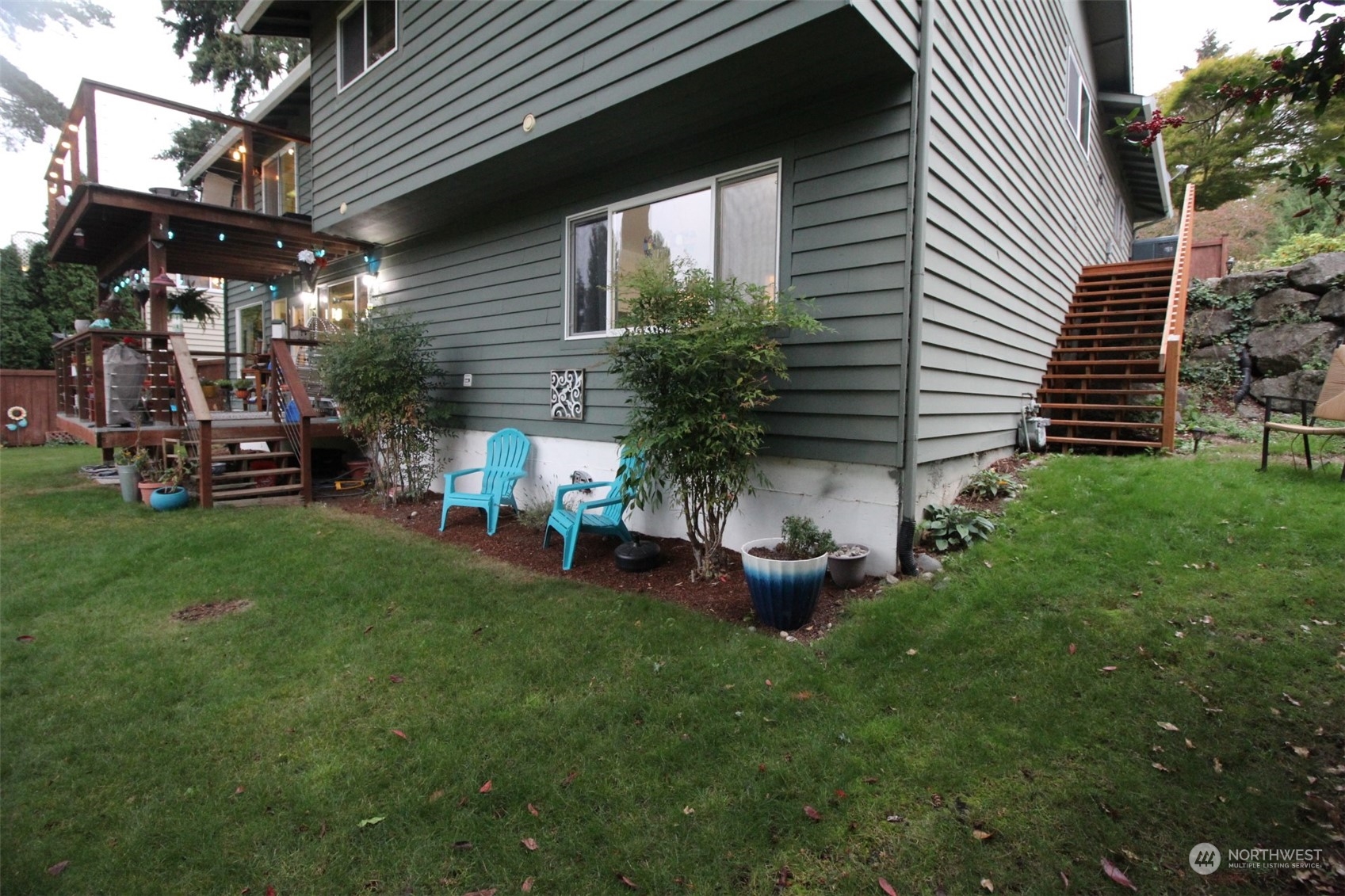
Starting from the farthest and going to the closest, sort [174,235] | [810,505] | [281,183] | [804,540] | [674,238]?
1. [281,183]
2. [174,235]
3. [674,238]
4. [810,505]
5. [804,540]

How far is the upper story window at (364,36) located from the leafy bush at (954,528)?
→ 728 centimetres

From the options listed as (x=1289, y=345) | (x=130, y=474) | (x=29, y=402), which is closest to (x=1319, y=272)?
(x=1289, y=345)

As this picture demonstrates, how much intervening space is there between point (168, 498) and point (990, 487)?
804 centimetres

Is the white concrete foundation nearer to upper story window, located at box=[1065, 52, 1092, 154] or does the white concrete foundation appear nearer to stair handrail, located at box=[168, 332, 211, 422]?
stair handrail, located at box=[168, 332, 211, 422]

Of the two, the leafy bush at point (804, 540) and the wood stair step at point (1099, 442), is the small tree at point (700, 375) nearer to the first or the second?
the leafy bush at point (804, 540)

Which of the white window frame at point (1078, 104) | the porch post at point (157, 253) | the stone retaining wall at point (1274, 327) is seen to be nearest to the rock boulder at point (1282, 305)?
the stone retaining wall at point (1274, 327)

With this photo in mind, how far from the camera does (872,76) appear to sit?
3.99 metres

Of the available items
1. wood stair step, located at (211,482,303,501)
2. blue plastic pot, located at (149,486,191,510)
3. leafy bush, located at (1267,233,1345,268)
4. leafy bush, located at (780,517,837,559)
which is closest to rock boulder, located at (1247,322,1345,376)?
leafy bush, located at (1267,233,1345,268)

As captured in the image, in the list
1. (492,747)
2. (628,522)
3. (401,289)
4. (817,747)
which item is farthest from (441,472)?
(817,747)

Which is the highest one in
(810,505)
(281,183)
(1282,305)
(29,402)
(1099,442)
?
(281,183)

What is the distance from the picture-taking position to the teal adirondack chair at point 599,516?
15.3 ft

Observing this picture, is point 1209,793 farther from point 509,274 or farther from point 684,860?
point 509,274

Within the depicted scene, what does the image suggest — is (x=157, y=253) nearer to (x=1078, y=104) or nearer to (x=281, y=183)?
(x=281, y=183)

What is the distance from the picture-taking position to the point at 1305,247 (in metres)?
10.3
